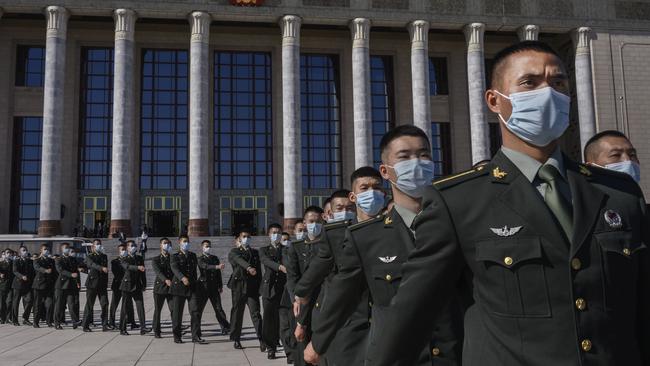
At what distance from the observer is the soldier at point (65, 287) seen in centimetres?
1423

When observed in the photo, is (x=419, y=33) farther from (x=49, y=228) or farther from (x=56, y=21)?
(x=49, y=228)

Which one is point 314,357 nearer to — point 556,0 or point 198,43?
point 198,43

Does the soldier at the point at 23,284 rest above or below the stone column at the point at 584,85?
below

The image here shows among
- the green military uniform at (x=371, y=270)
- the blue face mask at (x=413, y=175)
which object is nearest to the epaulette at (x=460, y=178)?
the green military uniform at (x=371, y=270)

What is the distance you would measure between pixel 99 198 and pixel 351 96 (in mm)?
15953

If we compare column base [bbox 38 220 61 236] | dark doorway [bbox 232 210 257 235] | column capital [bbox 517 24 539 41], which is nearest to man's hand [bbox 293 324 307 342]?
column base [bbox 38 220 61 236]

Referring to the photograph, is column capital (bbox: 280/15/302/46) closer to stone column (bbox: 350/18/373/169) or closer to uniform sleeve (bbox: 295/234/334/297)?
stone column (bbox: 350/18/373/169)

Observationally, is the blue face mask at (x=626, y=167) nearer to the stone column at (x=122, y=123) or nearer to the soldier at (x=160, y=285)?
the soldier at (x=160, y=285)

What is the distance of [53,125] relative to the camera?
95.4 feet

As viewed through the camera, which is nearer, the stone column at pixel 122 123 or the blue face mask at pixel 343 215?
the blue face mask at pixel 343 215

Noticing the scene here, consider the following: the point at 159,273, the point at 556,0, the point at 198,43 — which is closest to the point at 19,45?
the point at 198,43

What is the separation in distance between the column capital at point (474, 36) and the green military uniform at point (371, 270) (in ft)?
99.6

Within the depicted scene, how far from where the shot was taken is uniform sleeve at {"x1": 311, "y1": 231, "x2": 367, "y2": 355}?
11.6 ft

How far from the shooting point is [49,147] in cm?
2900
